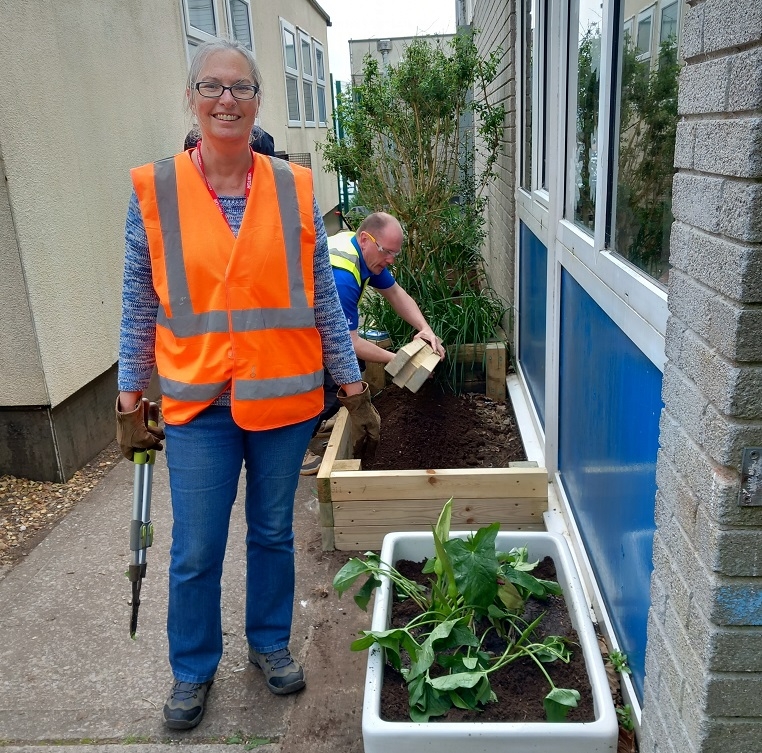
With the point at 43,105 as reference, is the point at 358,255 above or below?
below

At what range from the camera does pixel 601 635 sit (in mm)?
2547

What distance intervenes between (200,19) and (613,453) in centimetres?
701

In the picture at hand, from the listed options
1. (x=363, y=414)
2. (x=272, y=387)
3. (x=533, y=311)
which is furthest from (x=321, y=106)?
(x=272, y=387)

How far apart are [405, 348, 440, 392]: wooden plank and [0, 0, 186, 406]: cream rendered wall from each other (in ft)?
6.52

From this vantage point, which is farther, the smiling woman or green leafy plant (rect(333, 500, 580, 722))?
the smiling woman

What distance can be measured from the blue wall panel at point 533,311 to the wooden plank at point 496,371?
0.13 metres

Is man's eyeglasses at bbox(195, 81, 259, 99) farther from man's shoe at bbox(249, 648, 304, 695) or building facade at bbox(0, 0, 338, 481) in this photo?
building facade at bbox(0, 0, 338, 481)

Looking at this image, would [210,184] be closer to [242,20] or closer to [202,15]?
[202,15]

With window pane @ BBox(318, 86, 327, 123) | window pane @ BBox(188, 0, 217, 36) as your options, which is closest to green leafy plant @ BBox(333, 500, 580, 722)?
window pane @ BBox(188, 0, 217, 36)

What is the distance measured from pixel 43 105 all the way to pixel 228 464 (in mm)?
2861

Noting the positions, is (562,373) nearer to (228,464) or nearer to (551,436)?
(551,436)

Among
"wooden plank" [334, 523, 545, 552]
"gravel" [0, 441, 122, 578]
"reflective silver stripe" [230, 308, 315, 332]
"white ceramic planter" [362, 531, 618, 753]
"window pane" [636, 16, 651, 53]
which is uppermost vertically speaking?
"window pane" [636, 16, 651, 53]

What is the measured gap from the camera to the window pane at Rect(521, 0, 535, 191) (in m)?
4.19

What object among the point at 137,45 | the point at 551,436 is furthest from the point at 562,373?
the point at 137,45
